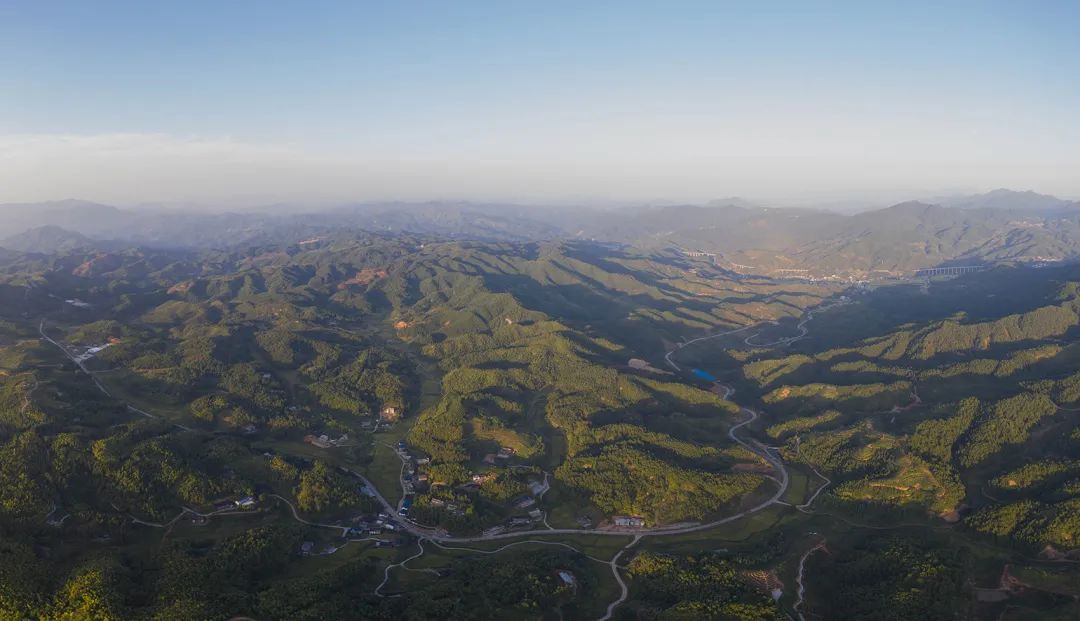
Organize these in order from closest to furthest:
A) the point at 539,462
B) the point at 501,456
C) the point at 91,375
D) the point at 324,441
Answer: the point at 539,462 < the point at 501,456 < the point at 324,441 < the point at 91,375

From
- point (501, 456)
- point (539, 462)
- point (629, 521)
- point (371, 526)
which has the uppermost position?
point (501, 456)

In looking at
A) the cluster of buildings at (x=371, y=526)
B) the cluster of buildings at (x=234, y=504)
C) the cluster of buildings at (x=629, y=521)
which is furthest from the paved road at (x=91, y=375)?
the cluster of buildings at (x=629, y=521)

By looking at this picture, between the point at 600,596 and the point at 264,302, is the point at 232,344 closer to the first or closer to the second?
the point at 264,302

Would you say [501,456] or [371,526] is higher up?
[501,456]

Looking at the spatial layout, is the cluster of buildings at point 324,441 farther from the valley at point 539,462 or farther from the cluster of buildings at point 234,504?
the cluster of buildings at point 234,504

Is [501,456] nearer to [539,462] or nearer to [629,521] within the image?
[539,462]

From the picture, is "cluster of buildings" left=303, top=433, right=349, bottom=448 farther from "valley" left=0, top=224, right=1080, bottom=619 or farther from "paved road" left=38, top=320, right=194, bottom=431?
"paved road" left=38, top=320, right=194, bottom=431

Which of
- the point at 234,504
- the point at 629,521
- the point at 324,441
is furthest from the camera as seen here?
the point at 324,441

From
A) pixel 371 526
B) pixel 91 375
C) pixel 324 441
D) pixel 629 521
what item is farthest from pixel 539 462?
pixel 91 375

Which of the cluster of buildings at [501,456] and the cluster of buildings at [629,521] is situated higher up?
the cluster of buildings at [501,456]

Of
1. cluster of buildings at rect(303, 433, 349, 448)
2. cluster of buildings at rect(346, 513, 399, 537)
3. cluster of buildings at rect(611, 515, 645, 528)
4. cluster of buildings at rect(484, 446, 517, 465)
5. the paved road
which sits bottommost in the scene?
cluster of buildings at rect(346, 513, 399, 537)

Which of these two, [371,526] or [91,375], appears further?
[91,375]

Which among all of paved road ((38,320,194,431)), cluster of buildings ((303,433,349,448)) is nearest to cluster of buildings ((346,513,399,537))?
cluster of buildings ((303,433,349,448))
